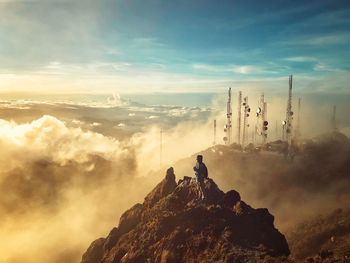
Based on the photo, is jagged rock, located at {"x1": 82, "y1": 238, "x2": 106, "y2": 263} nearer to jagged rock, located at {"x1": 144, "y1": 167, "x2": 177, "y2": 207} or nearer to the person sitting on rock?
jagged rock, located at {"x1": 144, "y1": 167, "x2": 177, "y2": 207}

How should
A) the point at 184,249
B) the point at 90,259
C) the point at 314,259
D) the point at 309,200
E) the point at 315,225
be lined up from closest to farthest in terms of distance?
the point at 314,259 < the point at 184,249 < the point at 90,259 < the point at 315,225 < the point at 309,200

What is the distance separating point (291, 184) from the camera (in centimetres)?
19912

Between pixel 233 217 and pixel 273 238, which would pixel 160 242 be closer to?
pixel 233 217

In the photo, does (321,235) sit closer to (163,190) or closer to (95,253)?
(163,190)

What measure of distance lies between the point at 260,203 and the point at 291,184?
20241 millimetres

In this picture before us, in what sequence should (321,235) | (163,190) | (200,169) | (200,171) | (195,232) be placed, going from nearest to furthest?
(195,232), (200,169), (200,171), (163,190), (321,235)

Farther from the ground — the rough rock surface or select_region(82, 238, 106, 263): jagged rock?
select_region(82, 238, 106, 263): jagged rock

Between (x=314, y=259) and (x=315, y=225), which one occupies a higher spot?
(x=314, y=259)

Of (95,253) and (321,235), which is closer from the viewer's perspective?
(95,253)

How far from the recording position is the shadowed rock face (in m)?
74.6

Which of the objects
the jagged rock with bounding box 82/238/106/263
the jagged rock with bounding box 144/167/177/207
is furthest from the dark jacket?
the jagged rock with bounding box 82/238/106/263

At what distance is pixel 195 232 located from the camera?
81500 mm

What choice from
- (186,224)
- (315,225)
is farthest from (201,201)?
(315,225)

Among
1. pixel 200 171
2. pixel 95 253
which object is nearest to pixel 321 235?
pixel 200 171
